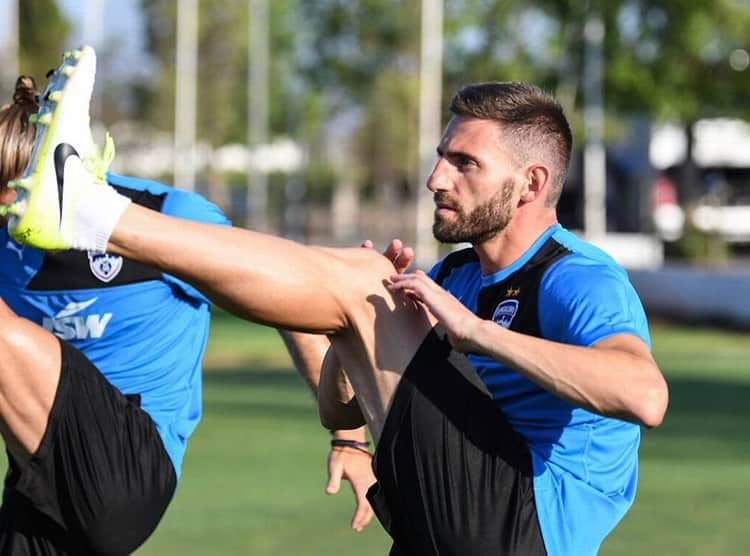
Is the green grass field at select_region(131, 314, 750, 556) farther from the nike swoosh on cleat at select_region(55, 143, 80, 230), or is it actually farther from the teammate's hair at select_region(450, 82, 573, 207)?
the nike swoosh on cleat at select_region(55, 143, 80, 230)

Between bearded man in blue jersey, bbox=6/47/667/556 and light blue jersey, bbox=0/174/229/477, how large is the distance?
823 millimetres

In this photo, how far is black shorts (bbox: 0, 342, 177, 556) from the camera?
526cm

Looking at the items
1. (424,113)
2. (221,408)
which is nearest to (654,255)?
(424,113)

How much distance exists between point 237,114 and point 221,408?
170 ft

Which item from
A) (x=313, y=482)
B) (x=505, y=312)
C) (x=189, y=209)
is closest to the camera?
(x=505, y=312)

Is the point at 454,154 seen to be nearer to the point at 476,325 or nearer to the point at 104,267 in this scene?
the point at 476,325

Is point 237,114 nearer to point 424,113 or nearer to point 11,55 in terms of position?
point 11,55

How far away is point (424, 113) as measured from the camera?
4425 cm

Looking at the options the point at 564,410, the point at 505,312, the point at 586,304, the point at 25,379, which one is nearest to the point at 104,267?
the point at 25,379

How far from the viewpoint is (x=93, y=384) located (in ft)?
17.6

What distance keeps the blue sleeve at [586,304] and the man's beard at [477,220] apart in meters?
0.26

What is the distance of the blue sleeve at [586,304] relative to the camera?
14.7 feet

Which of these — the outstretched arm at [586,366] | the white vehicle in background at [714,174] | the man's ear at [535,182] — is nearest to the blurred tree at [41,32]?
the white vehicle in background at [714,174]

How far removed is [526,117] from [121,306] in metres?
1.75
